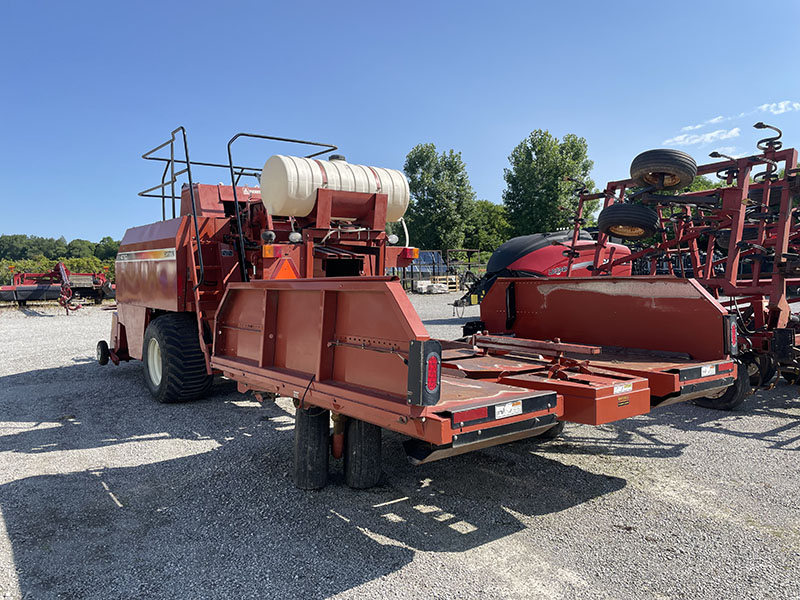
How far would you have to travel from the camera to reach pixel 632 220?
22.2 ft

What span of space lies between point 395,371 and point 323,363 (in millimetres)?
710

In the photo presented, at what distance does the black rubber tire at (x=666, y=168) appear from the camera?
6207 mm

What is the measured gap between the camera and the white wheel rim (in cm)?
707

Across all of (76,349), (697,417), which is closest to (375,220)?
(697,417)

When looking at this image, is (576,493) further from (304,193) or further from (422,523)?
(304,193)

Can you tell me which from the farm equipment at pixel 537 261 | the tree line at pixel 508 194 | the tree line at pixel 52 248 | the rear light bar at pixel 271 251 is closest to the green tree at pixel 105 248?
the tree line at pixel 52 248

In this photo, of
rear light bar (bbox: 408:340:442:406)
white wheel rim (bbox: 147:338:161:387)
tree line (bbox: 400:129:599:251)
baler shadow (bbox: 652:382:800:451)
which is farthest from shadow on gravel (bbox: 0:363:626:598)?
tree line (bbox: 400:129:599:251)

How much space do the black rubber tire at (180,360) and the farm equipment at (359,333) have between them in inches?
0.7

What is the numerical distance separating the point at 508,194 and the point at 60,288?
26920 millimetres

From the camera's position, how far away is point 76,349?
473 inches

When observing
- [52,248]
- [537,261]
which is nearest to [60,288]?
[537,261]

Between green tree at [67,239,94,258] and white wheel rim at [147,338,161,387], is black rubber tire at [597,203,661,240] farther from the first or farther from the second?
green tree at [67,239,94,258]

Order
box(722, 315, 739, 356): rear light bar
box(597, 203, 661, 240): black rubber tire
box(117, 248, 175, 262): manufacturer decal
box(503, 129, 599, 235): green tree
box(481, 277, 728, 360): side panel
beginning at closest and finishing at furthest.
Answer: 1. box(722, 315, 739, 356): rear light bar
2. box(481, 277, 728, 360): side panel
3. box(117, 248, 175, 262): manufacturer decal
4. box(597, 203, 661, 240): black rubber tire
5. box(503, 129, 599, 235): green tree

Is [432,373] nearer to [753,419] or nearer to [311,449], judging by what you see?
[311,449]
